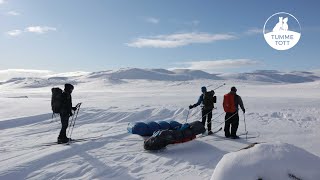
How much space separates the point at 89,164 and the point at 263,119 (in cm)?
968

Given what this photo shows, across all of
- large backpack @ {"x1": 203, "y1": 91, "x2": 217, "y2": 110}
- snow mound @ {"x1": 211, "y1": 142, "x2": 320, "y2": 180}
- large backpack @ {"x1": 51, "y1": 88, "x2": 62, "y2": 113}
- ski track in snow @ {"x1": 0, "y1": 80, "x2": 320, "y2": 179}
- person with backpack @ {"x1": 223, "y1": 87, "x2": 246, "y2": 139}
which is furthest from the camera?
large backpack @ {"x1": 203, "y1": 91, "x2": 217, "y2": 110}

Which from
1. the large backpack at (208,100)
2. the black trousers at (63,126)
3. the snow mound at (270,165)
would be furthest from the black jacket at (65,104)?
the snow mound at (270,165)

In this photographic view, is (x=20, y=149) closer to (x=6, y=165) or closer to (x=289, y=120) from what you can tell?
(x=6, y=165)

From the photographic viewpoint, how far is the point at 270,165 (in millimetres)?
4699

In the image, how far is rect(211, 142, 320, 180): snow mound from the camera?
4.63 m

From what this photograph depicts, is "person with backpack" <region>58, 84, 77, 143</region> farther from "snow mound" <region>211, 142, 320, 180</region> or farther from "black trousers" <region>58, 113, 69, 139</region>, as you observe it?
"snow mound" <region>211, 142, 320, 180</region>

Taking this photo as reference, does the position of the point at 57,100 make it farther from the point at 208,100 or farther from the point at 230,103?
the point at 230,103

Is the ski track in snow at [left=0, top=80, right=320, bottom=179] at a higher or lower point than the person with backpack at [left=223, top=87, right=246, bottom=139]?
lower

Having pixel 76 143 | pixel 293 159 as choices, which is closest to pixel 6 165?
pixel 76 143

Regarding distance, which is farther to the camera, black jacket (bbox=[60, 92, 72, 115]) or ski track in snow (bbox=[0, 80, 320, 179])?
black jacket (bbox=[60, 92, 72, 115])

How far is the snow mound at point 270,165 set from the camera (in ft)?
15.2

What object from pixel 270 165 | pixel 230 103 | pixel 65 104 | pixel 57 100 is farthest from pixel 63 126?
pixel 270 165

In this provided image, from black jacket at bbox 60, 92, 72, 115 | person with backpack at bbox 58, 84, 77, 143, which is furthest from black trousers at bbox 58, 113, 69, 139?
black jacket at bbox 60, 92, 72, 115

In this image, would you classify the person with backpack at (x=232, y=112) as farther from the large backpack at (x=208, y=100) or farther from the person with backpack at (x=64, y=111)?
the person with backpack at (x=64, y=111)
